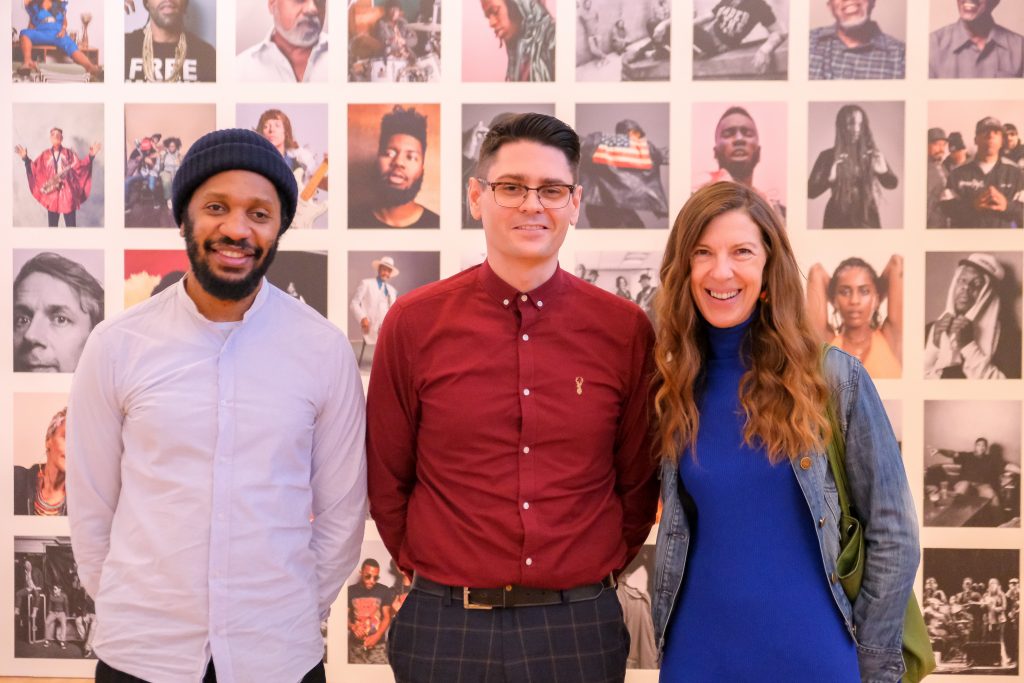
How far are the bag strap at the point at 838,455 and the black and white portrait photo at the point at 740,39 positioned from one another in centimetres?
185

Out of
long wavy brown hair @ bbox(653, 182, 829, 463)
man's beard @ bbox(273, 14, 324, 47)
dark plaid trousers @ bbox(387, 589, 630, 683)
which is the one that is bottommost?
dark plaid trousers @ bbox(387, 589, 630, 683)

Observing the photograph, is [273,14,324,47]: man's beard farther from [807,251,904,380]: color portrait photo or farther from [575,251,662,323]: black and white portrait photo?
[807,251,904,380]: color portrait photo

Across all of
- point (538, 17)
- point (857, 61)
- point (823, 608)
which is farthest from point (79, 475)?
point (857, 61)

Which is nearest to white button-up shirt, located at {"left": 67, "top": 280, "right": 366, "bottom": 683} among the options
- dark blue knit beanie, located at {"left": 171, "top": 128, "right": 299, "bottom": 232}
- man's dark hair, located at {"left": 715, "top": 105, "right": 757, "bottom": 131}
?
dark blue knit beanie, located at {"left": 171, "top": 128, "right": 299, "bottom": 232}

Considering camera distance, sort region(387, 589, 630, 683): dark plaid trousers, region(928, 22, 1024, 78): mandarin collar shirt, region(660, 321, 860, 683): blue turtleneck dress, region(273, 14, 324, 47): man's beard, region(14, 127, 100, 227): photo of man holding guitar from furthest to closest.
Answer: region(14, 127, 100, 227): photo of man holding guitar, region(273, 14, 324, 47): man's beard, region(928, 22, 1024, 78): mandarin collar shirt, region(387, 589, 630, 683): dark plaid trousers, region(660, 321, 860, 683): blue turtleneck dress

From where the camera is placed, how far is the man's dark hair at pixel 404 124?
11.6 feet

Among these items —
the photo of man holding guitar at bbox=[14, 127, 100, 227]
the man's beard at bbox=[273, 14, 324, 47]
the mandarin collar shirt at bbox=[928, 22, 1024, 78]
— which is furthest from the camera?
the photo of man holding guitar at bbox=[14, 127, 100, 227]

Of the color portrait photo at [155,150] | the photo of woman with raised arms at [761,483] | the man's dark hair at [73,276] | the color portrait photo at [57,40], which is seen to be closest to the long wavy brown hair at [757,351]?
the photo of woman with raised arms at [761,483]

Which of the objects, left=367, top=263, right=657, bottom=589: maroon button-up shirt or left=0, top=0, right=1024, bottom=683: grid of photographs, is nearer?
left=367, top=263, right=657, bottom=589: maroon button-up shirt

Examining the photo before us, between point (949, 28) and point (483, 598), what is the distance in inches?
108

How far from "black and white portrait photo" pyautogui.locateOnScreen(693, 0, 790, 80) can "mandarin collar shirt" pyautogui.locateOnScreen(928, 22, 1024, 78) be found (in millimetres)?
555

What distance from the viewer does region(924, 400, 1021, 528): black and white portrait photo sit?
3473mm

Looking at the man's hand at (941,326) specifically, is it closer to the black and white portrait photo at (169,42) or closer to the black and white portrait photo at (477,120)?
the black and white portrait photo at (477,120)

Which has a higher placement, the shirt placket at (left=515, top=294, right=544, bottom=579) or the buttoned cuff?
the shirt placket at (left=515, top=294, right=544, bottom=579)
